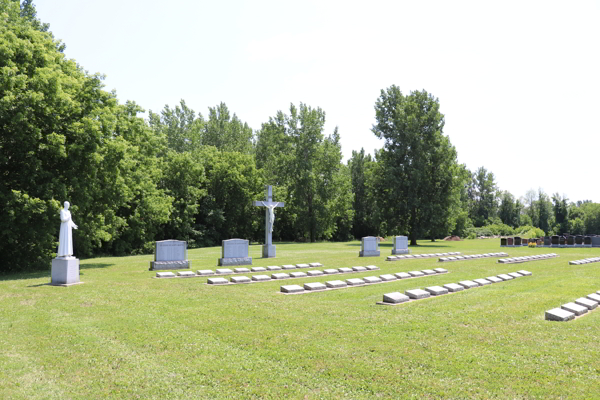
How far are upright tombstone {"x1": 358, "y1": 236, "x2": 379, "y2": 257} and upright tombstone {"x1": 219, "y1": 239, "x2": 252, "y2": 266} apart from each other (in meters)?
7.41

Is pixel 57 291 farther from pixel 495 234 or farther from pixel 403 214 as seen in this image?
pixel 495 234

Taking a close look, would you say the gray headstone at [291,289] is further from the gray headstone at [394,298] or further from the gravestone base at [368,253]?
the gravestone base at [368,253]

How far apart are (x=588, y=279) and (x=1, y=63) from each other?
21359 millimetres

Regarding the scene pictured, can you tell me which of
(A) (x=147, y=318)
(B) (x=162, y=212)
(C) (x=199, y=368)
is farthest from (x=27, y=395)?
(B) (x=162, y=212)

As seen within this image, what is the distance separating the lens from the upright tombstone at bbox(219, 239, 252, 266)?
64.6 feet

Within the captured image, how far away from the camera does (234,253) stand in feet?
65.7

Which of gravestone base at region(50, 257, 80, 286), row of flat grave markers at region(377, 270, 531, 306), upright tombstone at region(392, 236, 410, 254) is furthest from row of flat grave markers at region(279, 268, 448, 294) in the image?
upright tombstone at region(392, 236, 410, 254)

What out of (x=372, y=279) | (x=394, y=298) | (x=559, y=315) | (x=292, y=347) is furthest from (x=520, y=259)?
(x=292, y=347)

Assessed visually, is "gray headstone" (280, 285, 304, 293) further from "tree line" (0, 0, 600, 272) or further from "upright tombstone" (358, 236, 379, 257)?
"upright tombstone" (358, 236, 379, 257)

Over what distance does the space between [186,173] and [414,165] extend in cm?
2209

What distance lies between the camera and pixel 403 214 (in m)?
47.3

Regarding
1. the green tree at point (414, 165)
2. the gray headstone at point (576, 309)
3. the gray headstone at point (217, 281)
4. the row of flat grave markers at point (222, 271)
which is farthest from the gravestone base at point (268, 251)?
the green tree at point (414, 165)

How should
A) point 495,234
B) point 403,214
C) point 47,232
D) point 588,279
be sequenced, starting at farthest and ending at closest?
point 495,234, point 403,214, point 47,232, point 588,279

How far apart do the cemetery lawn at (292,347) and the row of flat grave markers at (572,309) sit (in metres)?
0.19
